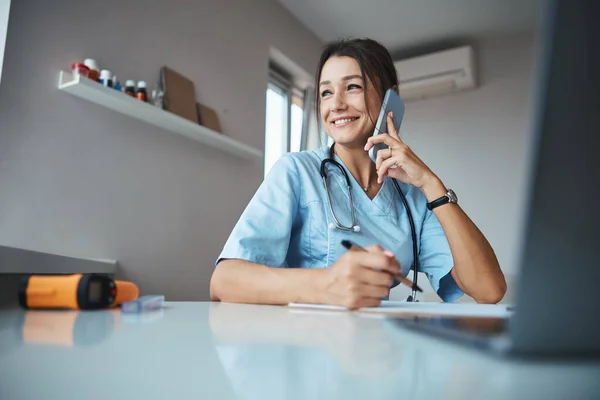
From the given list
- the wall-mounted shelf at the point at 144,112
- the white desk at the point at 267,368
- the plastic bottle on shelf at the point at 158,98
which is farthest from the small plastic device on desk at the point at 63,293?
the plastic bottle on shelf at the point at 158,98

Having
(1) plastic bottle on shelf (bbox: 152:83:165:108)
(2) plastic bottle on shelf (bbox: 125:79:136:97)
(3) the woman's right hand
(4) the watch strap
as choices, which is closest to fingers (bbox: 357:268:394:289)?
(3) the woman's right hand

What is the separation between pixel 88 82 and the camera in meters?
1.86

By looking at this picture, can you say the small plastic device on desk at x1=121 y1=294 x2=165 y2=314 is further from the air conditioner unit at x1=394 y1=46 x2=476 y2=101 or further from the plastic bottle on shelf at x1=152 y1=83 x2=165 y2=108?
the air conditioner unit at x1=394 y1=46 x2=476 y2=101

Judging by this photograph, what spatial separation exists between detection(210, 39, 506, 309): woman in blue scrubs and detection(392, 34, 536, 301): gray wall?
107 inches

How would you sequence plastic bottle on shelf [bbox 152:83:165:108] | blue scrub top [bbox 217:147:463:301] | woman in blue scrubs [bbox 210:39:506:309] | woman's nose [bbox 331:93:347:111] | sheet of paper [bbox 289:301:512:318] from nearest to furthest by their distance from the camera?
1. sheet of paper [bbox 289:301:512:318]
2. woman in blue scrubs [bbox 210:39:506:309]
3. blue scrub top [bbox 217:147:463:301]
4. woman's nose [bbox 331:93:347:111]
5. plastic bottle on shelf [bbox 152:83:165:108]

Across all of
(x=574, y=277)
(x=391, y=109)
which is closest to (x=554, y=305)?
(x=574, y=277)

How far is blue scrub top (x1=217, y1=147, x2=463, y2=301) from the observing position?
3.47 feet

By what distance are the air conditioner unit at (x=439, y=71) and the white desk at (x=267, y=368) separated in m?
4.04

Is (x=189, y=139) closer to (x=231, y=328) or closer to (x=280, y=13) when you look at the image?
(x=280, y=13)

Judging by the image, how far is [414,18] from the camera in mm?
3830

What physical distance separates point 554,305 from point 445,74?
422cm

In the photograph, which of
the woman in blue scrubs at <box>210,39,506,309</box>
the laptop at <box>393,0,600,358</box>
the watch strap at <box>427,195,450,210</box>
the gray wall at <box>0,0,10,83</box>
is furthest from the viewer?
the gray wall at <box>0,0,10,83</box>

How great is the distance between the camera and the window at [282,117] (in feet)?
12.4

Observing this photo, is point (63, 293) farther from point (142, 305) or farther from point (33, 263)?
point (33, 263)
